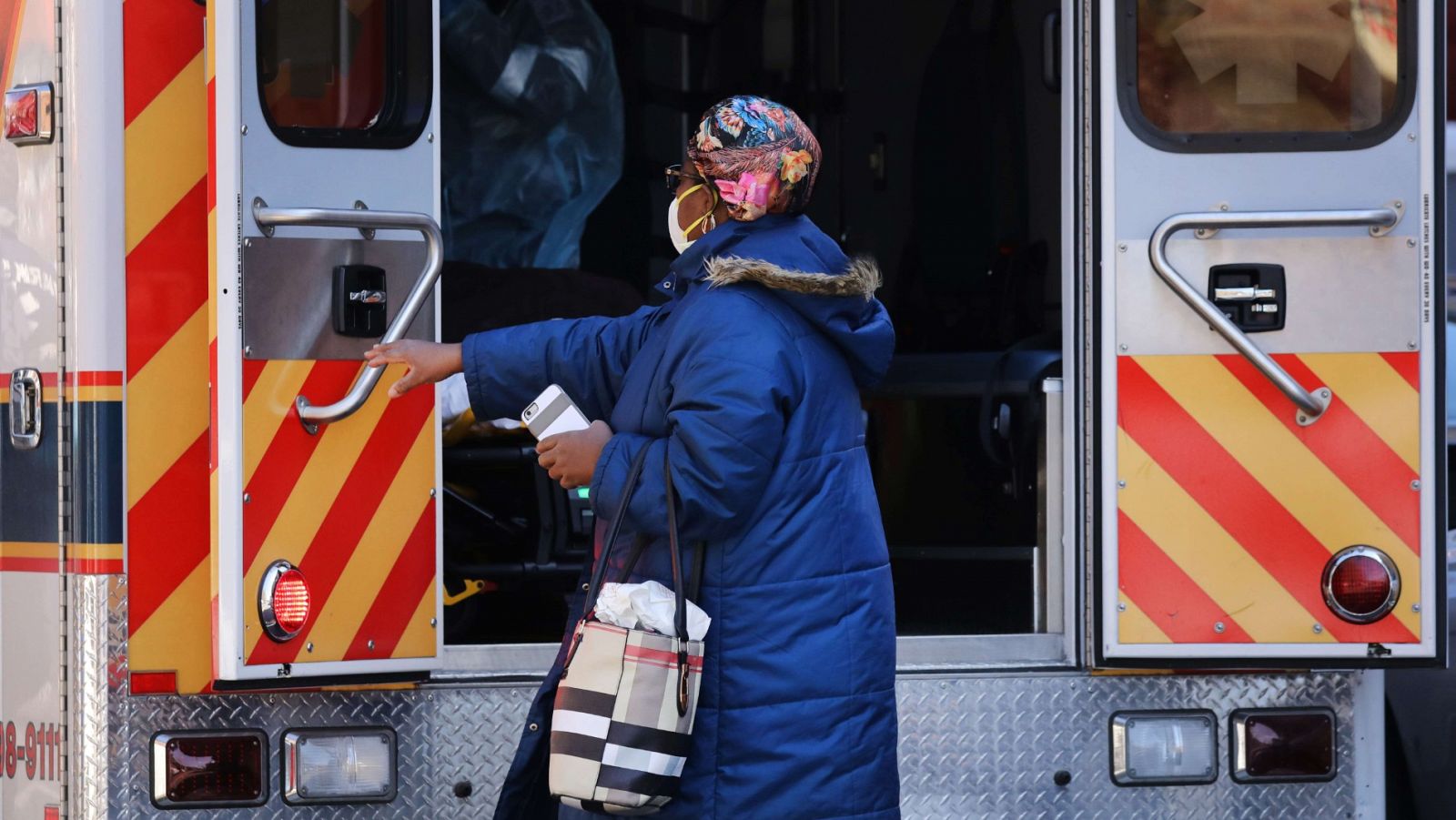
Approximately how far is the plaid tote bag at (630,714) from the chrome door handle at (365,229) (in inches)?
26.0

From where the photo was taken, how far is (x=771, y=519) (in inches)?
104

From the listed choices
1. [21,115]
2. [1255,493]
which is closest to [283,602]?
[21,115]

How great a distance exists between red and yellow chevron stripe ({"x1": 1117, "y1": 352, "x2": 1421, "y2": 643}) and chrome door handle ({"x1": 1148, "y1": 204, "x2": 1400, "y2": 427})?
0.22 ft

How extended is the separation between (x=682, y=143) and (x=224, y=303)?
2.76 m

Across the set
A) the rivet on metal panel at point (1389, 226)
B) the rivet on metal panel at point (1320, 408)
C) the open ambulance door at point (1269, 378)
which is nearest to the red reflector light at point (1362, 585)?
the open ambulance door at point (1269, 378)

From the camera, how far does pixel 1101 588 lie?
3.22 meters

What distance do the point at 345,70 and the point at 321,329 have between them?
0.48 m

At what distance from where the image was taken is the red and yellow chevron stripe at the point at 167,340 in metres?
3.10

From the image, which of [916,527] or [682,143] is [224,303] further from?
[682,143]

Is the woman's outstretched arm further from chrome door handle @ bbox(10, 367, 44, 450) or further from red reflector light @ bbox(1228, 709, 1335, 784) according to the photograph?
red reflector light @ bbox(1228, 709, 1335, 784)

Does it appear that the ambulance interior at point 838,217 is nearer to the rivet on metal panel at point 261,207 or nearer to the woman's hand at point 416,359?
the woman's hand at point 416,359

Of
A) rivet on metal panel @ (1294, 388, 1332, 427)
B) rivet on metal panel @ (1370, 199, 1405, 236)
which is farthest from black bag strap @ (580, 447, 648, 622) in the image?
rivet on metal panel @ (1370, 199, 1405, 236)

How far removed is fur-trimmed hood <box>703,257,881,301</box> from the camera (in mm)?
2627

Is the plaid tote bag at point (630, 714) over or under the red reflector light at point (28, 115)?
under
